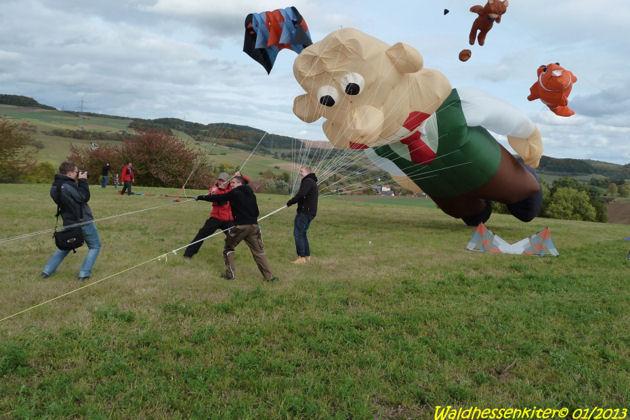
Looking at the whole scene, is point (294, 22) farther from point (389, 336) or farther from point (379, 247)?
point (389, 336)

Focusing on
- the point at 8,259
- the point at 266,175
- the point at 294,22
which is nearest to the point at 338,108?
the point at 294,22

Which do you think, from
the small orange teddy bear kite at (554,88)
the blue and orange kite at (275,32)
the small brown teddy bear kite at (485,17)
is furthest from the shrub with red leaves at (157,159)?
the small brown teddy bear kite at (485,17)

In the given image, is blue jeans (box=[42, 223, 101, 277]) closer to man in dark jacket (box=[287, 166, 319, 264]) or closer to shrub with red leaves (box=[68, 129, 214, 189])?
man in dark jacket (box=[287, 166, 319, 264])

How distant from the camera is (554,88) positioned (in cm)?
895

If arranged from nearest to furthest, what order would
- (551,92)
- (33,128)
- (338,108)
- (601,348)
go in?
(601,348)
(338,108)
(551,92)
(33,128)

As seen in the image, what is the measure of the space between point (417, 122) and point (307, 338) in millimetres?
5873

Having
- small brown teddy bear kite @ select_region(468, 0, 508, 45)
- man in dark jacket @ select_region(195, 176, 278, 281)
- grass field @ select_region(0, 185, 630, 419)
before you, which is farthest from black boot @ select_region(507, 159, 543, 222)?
man in dark jacket @ select_region(195, 176, 278, 281)

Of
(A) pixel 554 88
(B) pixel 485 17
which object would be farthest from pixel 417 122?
(A) pixel 554 88

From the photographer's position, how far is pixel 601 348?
4.27 m

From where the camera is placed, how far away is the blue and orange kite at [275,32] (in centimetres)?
834

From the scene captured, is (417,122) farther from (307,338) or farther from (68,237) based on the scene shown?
(68,237)

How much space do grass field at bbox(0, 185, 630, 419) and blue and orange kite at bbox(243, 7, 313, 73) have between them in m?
4.38

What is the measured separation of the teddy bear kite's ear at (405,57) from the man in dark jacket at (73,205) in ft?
18.8

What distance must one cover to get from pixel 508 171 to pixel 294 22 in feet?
21.3
